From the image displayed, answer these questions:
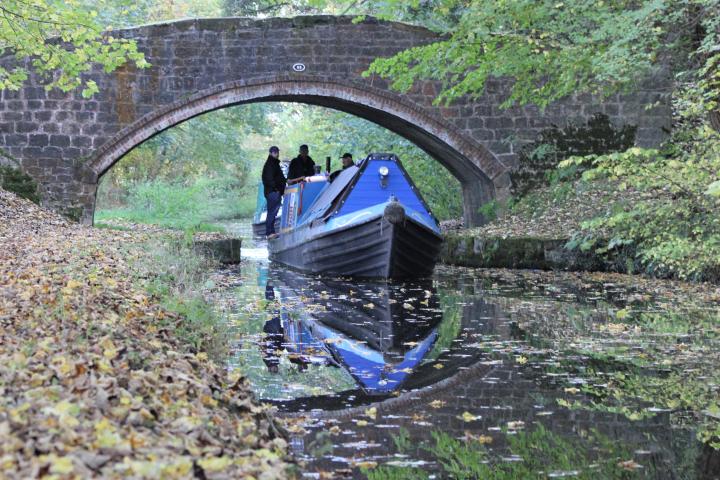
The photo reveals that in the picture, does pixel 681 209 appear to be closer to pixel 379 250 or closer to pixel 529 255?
pixel 379 250

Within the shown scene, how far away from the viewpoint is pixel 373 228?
12555mm

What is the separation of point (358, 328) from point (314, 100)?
10382mm

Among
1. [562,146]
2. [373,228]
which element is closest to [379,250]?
[373,228]

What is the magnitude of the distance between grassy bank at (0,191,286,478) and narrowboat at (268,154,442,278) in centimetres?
542

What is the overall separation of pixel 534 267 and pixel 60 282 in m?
8.58

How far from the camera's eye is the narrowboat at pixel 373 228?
1252 centimetres

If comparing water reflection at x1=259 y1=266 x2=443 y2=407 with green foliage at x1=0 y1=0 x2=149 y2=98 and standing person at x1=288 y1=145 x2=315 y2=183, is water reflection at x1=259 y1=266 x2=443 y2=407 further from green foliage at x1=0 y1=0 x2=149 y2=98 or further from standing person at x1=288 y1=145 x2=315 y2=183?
standing person at x1=288 y1=145 x2=315 y2=183

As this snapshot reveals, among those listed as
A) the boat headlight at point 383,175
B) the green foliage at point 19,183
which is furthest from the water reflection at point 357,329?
the green foliage at point 19,183

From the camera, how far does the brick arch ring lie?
17.0 metres

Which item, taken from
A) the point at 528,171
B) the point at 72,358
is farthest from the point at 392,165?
the point at 72,358

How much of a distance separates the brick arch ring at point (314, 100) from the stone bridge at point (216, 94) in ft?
0.06

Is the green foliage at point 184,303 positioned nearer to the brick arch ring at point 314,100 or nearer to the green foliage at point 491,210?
the brick arch ring at point 314,100

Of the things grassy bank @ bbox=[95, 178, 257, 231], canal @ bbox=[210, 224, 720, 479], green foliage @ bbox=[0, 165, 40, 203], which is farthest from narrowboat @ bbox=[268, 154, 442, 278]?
green foliage @ bbox=[0, 165, 40, 203]

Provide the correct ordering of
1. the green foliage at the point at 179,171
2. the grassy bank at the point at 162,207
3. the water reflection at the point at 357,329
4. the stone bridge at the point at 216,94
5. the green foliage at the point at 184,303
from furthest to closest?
the green foliage at the point at 179,171 < the grassy bank at the point at 162,207 < the stone bridge at the point at 216,94 < the water reflection at the point at 357,329 < the green foliage at the point at 184,303
